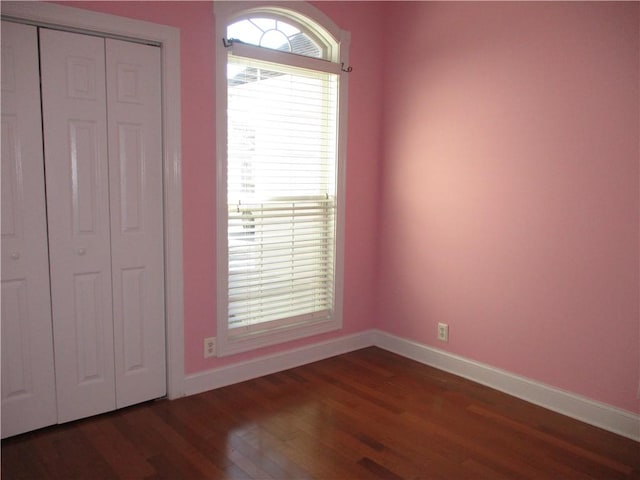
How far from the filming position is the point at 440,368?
145 inches

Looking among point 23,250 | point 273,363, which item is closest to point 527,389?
point 273,363

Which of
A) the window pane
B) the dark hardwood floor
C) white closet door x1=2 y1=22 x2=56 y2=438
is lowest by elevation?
the dark hardwood floor

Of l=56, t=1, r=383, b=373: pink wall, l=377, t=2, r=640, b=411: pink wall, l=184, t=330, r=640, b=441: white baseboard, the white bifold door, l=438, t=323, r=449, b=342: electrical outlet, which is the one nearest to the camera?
the white bifold door

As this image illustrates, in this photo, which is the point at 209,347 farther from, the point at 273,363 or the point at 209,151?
the point at 209,151

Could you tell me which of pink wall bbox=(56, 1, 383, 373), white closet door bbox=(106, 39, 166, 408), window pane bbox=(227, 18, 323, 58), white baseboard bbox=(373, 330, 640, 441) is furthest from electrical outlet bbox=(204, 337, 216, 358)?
window pane bbox=(227, 18, 323, 58)

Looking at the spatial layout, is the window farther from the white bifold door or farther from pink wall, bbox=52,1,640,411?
the white bifold door

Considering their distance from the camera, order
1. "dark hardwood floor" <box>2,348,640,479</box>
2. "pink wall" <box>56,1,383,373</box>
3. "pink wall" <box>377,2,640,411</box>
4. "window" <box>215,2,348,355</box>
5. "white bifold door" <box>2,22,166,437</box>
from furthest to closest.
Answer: "window" <box>215,2,348,355</box> → "pink wall" <box>56,1,383,373</box> → "pink wall" <box>377,2,640,411</box> → "white bifold door" <box>2,22,166,437</box> → "dark hardwood floor" <box>2,348,640,479</box>

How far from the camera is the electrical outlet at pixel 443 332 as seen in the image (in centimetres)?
364

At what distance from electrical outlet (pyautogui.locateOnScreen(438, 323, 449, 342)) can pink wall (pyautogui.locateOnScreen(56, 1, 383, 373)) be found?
0.69 m

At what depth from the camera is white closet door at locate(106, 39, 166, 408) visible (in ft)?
9.07

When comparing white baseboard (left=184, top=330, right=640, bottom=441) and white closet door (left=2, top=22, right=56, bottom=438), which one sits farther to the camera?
white baseboard (left=184, top=330, right=640, bottom=441)

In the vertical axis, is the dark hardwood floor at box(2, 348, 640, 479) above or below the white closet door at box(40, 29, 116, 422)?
below

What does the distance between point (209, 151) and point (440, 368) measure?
221 cm

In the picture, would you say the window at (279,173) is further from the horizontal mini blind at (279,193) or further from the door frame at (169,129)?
the door frame at (169,129)
